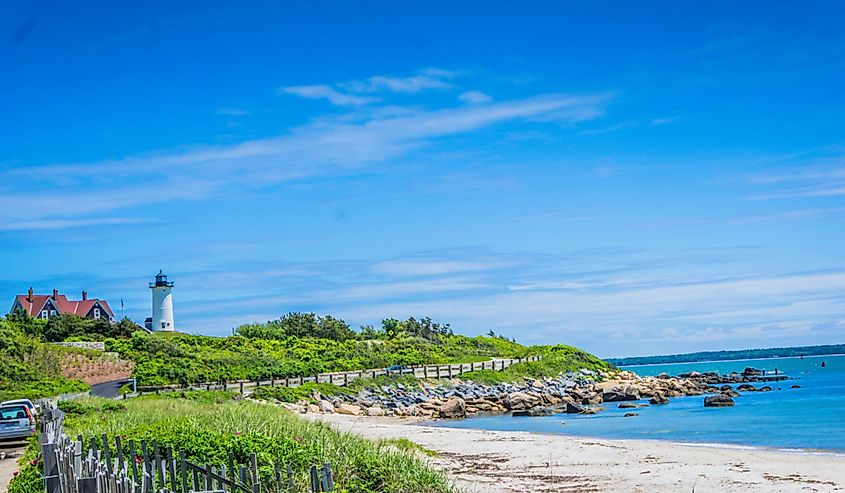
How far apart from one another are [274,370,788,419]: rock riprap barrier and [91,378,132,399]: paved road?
345 inches

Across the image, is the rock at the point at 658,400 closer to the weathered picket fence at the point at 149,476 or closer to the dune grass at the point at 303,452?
the dune grass at the point at 303,452

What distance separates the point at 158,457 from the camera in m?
11.8

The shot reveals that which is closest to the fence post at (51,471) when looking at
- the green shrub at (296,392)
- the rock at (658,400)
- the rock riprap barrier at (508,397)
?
the rock riprap barrier at (508,397)

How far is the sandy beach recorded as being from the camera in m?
20.0

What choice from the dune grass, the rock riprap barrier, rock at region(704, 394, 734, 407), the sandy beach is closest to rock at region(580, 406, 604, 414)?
the rock riprap barrier

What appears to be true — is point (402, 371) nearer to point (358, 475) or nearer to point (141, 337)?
point (141, 337)

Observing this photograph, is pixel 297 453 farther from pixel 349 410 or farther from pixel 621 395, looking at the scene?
pixel 621 395

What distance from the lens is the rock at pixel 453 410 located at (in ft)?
A: 164

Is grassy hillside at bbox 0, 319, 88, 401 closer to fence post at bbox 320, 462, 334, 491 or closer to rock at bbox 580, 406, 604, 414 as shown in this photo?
rock at bbox 580, 406, 604, 414

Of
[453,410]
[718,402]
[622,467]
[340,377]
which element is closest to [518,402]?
[453,410]

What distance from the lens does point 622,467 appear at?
2336 cm

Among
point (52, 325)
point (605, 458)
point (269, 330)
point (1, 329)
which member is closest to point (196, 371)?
point (1, 329)

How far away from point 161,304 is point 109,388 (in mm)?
42966

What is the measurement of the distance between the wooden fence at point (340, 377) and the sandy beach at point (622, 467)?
21.5m
